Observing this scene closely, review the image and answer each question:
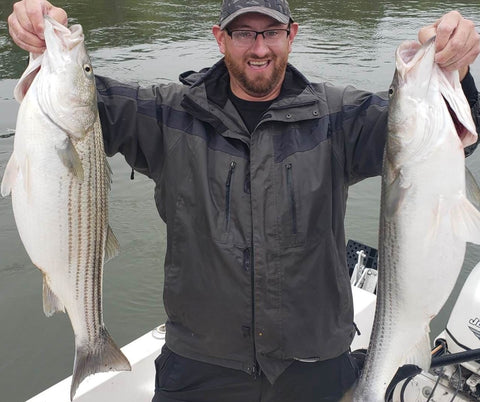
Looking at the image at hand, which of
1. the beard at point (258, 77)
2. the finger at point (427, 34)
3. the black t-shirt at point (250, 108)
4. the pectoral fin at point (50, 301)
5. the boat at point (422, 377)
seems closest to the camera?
the finger at point (427, 34)

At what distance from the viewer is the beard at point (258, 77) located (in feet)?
9.07

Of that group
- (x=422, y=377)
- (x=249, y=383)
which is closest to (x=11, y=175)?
(x=249, y=383)

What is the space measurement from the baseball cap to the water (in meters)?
2.20

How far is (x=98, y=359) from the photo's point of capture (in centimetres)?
264

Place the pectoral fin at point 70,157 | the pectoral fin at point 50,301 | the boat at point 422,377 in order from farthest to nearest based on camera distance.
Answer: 1. the boat at point 422,377
2. the pectoral fin at point 50,301
3. the pectoral fin at point 70,157

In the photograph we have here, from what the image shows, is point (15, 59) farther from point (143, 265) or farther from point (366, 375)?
point (366, 375)

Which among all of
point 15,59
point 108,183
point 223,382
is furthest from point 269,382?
point 15,59

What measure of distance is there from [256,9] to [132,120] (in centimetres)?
83

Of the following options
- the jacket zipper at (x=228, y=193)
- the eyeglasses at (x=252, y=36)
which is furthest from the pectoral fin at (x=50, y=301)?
the eyeglasses at (x=252, y=36)

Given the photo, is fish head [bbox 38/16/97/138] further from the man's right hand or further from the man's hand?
the man's hand

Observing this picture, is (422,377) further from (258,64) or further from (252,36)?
(252,36)

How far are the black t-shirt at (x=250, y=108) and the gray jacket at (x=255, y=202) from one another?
0.27ft

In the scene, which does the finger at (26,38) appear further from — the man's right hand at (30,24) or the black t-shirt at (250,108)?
the black t-shirt at (250,108)

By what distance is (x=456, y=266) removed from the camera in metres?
2.29
